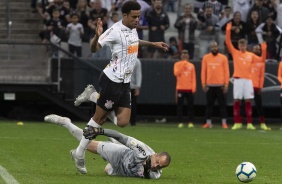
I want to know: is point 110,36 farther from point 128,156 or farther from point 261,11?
point 261,11

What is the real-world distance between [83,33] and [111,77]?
1424 cm

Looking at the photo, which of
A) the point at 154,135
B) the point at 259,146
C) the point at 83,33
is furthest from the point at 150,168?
the point at 83,33

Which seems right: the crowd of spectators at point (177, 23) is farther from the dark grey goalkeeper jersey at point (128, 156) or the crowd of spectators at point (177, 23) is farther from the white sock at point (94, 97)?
the dark grey goalkeeper jersey at point (128, 156)

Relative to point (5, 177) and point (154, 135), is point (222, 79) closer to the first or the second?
point (154, 135)

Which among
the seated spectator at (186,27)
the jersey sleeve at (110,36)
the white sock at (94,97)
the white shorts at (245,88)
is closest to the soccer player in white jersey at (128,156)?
the white sock at (94,97)

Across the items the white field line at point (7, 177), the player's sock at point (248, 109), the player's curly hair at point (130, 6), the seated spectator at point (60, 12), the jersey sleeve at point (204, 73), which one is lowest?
the player's sock at point (248, 109)

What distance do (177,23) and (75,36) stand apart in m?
3.20

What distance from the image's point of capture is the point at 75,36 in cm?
2650

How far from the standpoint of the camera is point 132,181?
36.2ft

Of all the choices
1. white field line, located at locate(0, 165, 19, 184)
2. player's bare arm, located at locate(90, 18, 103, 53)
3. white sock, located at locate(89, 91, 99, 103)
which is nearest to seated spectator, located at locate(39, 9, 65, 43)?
white sock, located at locate(89, 91, 99, 103)

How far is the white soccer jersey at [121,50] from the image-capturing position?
1240cm

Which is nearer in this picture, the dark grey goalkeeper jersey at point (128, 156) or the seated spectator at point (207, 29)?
the dark grey goalkeeper jersey at point (128, 156)

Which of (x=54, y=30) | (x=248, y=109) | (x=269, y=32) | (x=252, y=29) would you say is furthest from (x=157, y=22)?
(x=248, y=109)

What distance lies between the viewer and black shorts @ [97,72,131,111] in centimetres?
1241
